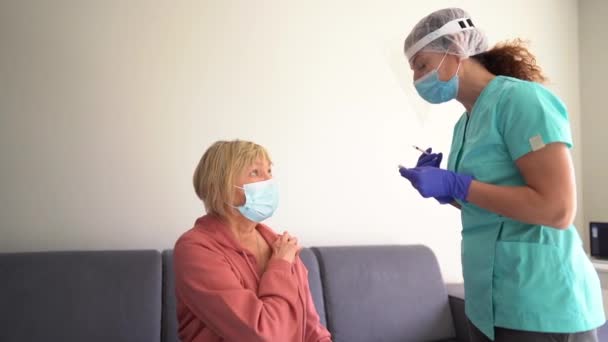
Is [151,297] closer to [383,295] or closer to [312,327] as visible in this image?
[312,327]

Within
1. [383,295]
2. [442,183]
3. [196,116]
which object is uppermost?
[196,116]

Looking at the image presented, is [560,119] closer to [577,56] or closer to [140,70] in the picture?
[140,70]

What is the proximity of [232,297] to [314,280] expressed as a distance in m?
0.87

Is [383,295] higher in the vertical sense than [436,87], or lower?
lower

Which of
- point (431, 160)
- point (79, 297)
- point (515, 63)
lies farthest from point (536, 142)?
point (79, 297)

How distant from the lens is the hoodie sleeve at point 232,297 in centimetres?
110

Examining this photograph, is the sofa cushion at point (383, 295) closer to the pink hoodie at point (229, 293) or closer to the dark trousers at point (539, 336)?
the pink hoodie at point (229, 293)

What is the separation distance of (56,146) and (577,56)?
135 inches

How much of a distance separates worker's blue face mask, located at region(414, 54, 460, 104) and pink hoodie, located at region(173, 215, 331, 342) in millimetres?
601

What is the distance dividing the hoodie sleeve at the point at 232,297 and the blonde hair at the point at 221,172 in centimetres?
15

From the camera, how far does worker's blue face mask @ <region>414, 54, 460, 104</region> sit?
1.18 meters

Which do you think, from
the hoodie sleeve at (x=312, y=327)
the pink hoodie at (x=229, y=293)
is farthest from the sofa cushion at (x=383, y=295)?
the pink hoodie at (x=229, y=293)

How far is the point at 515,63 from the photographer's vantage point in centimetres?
116

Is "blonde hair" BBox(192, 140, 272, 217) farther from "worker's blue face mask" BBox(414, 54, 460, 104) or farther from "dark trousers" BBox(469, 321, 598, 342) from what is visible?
"dark trousers" BBox(469, 321, 598, 342)
